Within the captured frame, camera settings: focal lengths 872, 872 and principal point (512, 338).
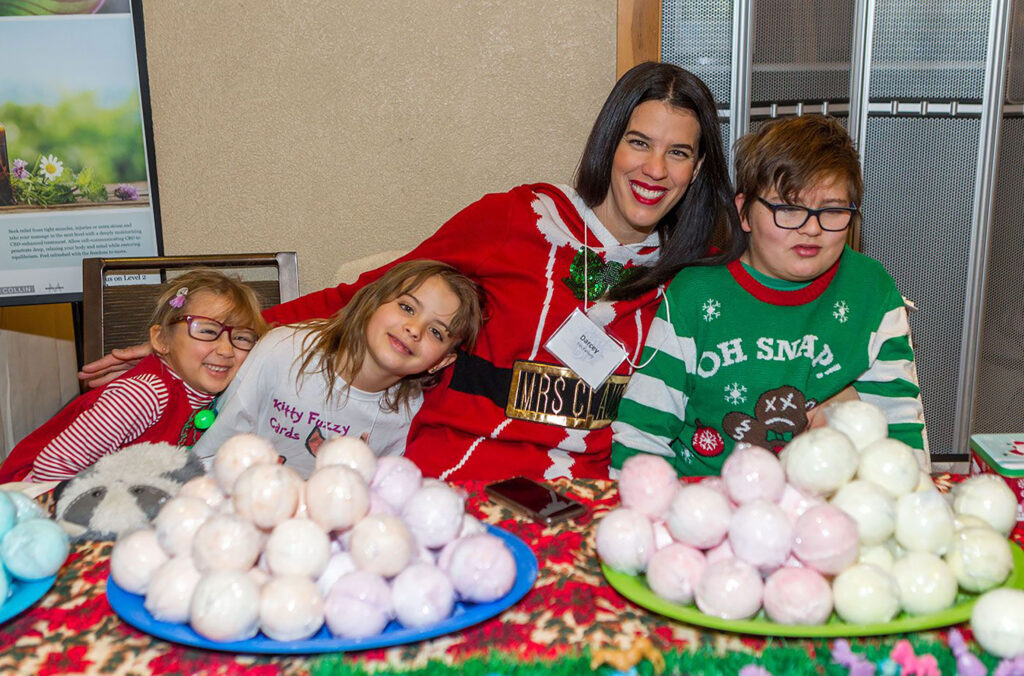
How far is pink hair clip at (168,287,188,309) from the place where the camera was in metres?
2.05

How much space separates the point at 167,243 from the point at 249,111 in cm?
49

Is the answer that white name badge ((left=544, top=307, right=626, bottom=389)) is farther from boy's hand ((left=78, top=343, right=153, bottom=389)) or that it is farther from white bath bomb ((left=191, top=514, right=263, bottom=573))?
white bath bomb ((left=191, top=514, right=263, bottom=573))

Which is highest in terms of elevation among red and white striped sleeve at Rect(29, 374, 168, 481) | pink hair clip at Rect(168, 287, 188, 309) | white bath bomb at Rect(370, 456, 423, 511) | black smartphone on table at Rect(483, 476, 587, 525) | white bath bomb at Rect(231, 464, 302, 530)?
pink hair clip at Rect(168, 287, 188, 309)

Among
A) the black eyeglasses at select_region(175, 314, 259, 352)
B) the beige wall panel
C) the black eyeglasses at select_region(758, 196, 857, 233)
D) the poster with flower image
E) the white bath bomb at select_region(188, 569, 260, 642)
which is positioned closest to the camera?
the white bath bomb at select_region(188, 569, 260, 642)

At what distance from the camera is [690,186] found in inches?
82.4

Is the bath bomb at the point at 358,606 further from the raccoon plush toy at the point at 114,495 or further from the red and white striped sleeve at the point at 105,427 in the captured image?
the red and white striped sleeve at the point at 105,427

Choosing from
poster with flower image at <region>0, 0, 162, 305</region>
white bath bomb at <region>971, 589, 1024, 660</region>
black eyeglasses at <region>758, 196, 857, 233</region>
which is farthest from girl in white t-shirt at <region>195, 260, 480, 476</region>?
white bath bomb at <region>971, 589, 1024, 660</region>

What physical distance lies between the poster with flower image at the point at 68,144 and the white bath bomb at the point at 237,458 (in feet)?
6.23

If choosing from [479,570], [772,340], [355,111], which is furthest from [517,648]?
[355,111]

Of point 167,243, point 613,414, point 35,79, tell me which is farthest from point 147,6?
point 613,414

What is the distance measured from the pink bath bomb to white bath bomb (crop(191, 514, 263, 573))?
55cm

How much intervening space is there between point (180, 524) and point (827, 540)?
66 cm

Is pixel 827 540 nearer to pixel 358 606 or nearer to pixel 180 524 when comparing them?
pixel 358 606

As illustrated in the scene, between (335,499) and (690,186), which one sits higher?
(690,186)
